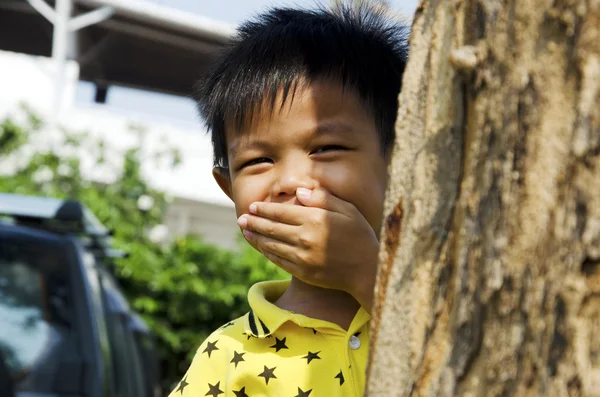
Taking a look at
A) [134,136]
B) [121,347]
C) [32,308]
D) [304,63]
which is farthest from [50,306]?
[134,136]

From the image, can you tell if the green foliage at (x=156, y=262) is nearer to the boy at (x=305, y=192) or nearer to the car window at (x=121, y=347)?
the car window at (x=121, y=347)

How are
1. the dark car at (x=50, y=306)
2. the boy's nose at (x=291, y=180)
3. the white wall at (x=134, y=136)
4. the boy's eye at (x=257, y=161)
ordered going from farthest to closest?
the white wall at (x=134, y=136), the dark car at (x=50, y=306), the boy's eye at (x=257, y=161), the boy's nose at (x=291, y=180)

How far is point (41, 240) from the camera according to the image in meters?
4.16

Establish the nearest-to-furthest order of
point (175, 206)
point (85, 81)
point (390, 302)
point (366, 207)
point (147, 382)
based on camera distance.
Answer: point (390, 302), point (366, 207), point (147, 382), point (85, 81), point (175, 206)

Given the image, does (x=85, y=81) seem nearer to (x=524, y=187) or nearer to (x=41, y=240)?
(x=41, y=240)

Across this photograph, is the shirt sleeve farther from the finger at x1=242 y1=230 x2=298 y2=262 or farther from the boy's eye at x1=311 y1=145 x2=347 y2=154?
the boy's eye at x1=311 y1=145 x2=347 y2=154

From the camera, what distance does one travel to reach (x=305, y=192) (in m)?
1.79

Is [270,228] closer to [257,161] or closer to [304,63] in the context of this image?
[257,161]

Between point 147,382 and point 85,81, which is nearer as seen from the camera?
point 147,382

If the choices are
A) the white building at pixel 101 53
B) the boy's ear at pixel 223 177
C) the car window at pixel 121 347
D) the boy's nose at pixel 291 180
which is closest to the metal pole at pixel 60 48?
the white building at pixel 101 53

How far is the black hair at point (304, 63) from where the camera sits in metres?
1.99

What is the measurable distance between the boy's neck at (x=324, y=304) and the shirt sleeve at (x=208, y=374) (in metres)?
0.20

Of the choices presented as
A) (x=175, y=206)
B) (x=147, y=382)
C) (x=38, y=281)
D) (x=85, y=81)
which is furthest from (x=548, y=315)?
(x=175, y=206)

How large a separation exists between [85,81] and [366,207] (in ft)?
36.4
